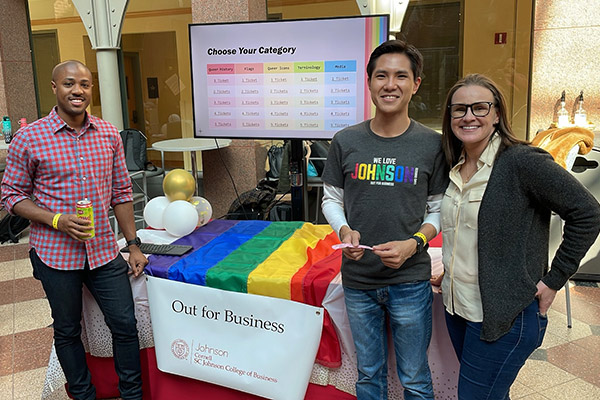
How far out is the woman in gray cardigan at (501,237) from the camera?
1390 mm

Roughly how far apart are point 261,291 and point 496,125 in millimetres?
1142

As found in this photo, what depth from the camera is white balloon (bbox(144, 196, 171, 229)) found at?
2826mm

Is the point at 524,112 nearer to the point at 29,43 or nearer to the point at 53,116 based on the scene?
the point at 53,116

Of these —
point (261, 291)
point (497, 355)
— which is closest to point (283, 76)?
point (261, 291)

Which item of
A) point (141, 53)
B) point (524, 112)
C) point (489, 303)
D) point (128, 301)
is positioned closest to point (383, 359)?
point (489, 303)

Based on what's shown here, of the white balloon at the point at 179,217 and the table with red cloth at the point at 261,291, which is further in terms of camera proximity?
the white balloon at the point at 179,217

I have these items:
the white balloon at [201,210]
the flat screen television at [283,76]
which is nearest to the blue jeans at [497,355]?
the white balloon at [201,210]

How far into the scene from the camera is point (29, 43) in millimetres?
6609

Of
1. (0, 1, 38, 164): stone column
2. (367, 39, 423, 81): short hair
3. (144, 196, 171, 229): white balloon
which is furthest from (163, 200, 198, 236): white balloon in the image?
(0, 1, 38, 164): stone column

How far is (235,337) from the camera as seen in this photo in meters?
2.19

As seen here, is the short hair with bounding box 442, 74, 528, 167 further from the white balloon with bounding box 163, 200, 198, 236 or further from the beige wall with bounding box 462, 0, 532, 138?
the beige wall with bounding box 462, 0, 532, 138

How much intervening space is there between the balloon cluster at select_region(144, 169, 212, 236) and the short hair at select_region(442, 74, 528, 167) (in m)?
1.49

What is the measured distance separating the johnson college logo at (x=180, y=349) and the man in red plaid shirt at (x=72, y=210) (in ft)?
0.57

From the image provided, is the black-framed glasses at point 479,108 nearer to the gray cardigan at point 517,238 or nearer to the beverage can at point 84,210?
the gray cardigan at point 517,238
